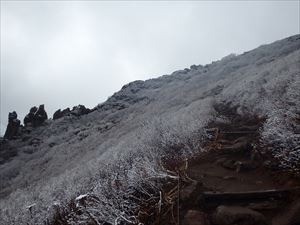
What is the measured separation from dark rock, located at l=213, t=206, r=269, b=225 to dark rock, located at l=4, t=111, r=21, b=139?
35.5m

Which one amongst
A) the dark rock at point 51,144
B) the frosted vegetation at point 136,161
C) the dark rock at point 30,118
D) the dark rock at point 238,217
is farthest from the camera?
the dark rock at point 30,118

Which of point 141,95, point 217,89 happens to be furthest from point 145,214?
point 141,95

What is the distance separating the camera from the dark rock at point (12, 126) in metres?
39.6

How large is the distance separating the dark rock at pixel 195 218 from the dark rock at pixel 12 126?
115 ft

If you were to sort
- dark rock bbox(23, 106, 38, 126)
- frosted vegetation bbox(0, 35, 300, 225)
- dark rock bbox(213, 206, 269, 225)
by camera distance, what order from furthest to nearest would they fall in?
1. dark rock bbox(23, 106, 38, 126)
2. frosted vegetation bbox(0, 35, 300, 225)
3. dark rock bbox(213, 206, 269, 225)

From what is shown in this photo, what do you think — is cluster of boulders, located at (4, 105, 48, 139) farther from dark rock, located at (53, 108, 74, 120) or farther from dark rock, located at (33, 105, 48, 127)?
dark rock, located at (53, 108, 74, 120)

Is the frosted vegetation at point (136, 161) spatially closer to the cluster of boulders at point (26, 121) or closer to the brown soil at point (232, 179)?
the brown soil at point (232, 179)

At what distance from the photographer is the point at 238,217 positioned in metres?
6.37

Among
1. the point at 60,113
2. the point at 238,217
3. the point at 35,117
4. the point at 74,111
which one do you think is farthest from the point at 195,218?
the point at 60,113

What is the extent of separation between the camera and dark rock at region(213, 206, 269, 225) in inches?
248

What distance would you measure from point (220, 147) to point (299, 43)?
28459 mm

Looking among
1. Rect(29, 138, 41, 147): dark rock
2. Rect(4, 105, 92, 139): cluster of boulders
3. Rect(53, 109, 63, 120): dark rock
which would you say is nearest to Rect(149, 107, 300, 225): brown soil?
Rect(29, 138, 41, 147): dark rock

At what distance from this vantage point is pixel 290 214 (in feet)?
20.5

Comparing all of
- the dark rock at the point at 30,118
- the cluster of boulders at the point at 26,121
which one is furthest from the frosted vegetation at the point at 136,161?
the dark rock at the point at 30,118
